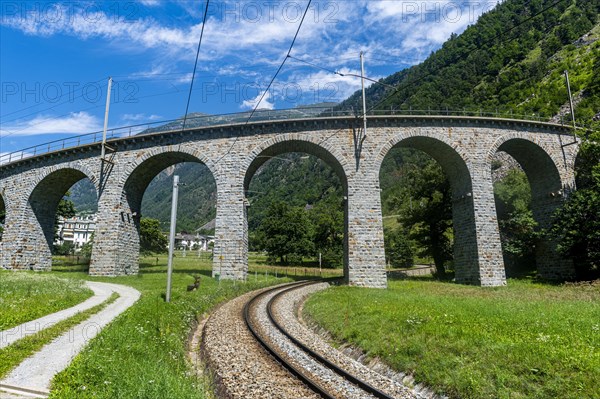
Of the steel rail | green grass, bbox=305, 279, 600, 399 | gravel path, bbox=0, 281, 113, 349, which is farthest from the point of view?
gravel path, bbox=0, 281, 113, 349

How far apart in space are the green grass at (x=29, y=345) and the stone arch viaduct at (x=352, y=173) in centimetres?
1699

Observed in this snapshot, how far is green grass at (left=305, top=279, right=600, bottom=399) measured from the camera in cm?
681

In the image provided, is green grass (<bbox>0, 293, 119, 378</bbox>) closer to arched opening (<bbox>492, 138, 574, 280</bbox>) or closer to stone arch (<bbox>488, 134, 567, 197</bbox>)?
stone arch (<bbox>488, 134, 567, 197</bbox>)

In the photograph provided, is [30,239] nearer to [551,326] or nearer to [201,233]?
[551,326]

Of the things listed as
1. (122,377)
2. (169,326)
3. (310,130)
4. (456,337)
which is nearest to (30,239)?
(310,130)

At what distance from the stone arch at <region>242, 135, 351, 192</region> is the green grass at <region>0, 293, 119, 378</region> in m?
19.4

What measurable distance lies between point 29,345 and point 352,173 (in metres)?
23.2

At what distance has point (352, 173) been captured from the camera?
28.1 meters

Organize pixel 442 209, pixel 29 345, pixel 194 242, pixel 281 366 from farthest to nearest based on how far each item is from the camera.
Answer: pixel 194 242
pixel 442 209
pixel 281 366
pixel 29 345

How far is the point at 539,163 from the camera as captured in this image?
31.6m

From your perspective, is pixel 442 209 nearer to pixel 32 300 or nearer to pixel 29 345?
pixel 32 300

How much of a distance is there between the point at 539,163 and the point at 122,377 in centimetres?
3578

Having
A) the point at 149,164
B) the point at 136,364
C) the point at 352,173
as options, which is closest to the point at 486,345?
the point at 136,364

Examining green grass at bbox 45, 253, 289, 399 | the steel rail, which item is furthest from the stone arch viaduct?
green grass at bbox 45, 253, 289, 399
